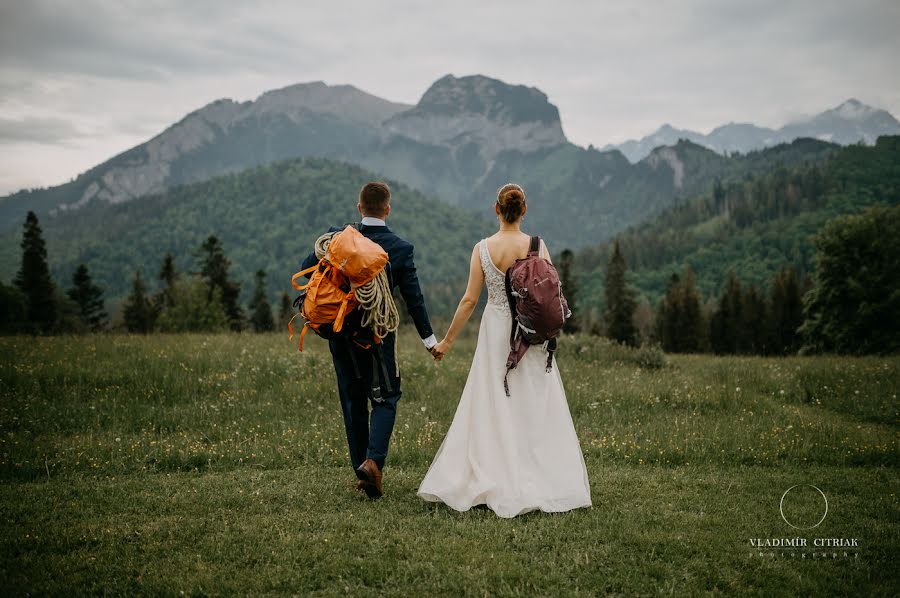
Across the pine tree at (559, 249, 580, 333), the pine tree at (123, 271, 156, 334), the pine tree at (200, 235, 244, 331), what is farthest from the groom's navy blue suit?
the pine tree at (123, 271, 156, 334)

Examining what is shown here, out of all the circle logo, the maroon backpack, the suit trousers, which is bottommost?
the circle logo

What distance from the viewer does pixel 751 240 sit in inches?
6186

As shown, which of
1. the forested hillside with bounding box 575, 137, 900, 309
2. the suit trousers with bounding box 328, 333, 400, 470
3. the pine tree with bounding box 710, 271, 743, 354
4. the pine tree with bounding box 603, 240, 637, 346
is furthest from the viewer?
the forested hillside with bounding box 575, 137, 900, 309

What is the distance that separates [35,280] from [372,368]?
53.7 meters

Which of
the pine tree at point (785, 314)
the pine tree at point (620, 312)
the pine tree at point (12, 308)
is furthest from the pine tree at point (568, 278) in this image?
the pine tree at point (12, 308)

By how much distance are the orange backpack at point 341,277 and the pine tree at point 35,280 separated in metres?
51.7

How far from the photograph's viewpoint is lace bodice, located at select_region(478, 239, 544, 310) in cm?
662

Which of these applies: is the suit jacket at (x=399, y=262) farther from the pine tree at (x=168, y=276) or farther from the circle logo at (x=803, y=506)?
A: the pine tree at (x=168, y=276)

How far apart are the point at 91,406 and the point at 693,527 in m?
9.66

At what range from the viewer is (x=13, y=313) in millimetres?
51906

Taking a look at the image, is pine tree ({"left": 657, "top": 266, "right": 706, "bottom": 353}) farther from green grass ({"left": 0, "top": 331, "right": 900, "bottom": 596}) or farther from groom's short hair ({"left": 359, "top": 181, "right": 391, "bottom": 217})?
groom's short hair ({"left": 359, "top": 181, "right": 391, "bottom": 217})

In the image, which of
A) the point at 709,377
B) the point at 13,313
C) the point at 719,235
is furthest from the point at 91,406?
the point at 719,235

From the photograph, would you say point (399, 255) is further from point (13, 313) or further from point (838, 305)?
point (13, 313)

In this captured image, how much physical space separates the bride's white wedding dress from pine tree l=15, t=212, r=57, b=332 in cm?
5241
